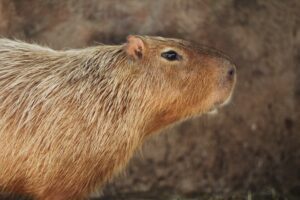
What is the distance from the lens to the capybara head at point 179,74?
208 inches

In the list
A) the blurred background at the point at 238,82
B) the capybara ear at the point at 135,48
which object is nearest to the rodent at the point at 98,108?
the capybara ear at the point at 135,48

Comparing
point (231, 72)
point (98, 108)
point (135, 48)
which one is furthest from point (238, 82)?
point (98, 108)

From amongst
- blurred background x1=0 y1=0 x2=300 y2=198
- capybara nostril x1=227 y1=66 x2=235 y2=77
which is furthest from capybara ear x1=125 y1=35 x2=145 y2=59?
blurred background x1=0 y1=0 x2=300 y2=198

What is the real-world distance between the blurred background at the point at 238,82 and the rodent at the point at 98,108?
106 centimetres

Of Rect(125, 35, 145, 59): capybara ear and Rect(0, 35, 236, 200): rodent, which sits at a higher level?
Rect(125, 35, 145, 59): capybara ear

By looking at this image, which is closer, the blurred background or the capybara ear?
the capybara ear

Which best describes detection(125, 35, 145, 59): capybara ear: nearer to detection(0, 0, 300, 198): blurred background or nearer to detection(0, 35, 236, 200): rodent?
detection(0, 35, 236, 200): rodent

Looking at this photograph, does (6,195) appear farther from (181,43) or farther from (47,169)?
(181,43)

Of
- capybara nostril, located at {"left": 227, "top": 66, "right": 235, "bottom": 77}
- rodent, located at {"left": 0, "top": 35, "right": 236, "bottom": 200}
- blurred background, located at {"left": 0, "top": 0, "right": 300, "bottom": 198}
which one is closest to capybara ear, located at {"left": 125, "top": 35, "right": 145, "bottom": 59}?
rodent, located at {"left": 0, "top": 35, "right": 236, "bottom": 200}

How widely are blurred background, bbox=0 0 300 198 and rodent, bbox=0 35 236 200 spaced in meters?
1.06

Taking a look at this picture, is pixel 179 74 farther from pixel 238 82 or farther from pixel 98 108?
pixel 238 82

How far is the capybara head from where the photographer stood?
5.27m

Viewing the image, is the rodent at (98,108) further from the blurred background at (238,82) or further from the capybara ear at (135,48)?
the blurred background at (238,82)

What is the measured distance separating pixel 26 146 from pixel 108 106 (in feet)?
1.78
